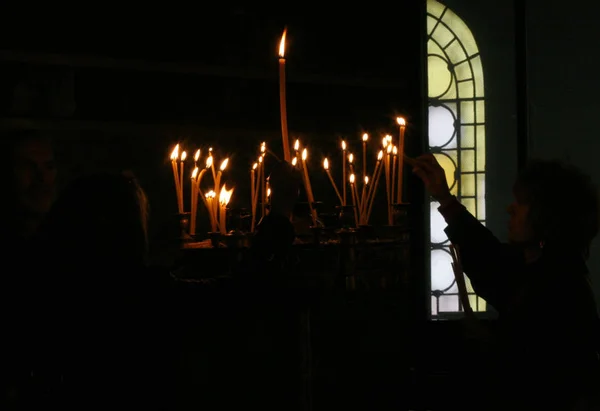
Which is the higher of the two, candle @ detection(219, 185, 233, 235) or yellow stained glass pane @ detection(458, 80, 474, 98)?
yellow stained glass pane @ detection(458, 80, 474, 98)

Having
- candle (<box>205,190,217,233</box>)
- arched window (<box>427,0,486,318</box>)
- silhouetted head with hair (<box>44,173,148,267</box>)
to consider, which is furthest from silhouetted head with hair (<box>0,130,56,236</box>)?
arched window (<box>427,0,486,318</box>)

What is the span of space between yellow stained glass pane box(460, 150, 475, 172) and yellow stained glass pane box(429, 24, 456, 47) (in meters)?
0.56

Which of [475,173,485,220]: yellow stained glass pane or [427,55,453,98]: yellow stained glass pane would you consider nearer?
[475,173,485,220]: yellow stained glass pane

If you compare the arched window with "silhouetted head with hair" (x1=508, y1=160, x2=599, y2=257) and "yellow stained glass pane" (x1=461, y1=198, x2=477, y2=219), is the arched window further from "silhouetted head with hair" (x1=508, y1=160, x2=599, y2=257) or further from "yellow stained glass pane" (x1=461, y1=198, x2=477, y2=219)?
"silhouetted head with hair" (x1=508, y1=160, x2=599, y2=257)

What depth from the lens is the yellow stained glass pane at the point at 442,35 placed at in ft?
12.4

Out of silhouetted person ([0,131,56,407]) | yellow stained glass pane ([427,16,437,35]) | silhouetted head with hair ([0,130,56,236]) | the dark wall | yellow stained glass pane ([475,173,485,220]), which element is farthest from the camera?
yellow stained glass pane ([427,16,437,35])

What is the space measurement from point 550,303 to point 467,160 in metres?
1.99

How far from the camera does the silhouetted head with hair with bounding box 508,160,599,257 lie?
1955 mm

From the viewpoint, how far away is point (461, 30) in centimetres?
376

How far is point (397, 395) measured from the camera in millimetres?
2660

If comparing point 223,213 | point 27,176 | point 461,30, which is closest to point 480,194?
point 461,30

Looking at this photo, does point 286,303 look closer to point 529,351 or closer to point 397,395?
point 529,351

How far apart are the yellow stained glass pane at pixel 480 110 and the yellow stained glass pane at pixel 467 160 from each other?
0.16m

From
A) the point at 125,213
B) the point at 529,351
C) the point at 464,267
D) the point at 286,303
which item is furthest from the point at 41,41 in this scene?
the point at 529,351
